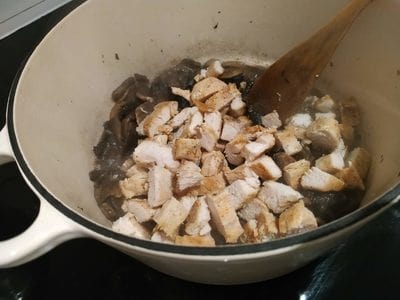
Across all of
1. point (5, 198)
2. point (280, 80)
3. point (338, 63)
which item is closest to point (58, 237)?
point (5, 198)

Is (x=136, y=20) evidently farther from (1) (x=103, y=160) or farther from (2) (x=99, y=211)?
(2) (x=99, y=211)

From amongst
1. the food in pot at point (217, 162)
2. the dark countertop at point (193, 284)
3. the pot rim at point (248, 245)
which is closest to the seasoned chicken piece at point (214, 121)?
the food in pot at point (217, 162)

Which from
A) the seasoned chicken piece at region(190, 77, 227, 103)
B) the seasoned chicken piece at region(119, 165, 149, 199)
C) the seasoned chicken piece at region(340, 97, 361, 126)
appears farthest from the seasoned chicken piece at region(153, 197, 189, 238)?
the seasoned chicken piece at region(340, 97, 361, 126)

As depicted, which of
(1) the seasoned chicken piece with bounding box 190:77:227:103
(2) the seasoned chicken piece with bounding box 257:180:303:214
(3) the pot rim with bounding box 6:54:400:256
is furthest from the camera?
(1) the seasoned chicken piece with bounding box 190:77:227:103

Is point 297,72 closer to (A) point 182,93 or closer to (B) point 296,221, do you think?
(A) point 182,93

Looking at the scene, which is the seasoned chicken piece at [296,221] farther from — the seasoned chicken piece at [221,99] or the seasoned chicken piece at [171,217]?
the seasoned chicken piece at [221,99]

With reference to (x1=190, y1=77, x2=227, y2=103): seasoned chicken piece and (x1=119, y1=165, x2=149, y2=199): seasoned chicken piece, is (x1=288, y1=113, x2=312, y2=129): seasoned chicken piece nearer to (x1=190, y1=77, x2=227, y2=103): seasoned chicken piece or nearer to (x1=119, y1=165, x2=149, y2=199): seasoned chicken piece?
(x1=190, y1=77, x2=227, y2=103): seasoned chicken piece
